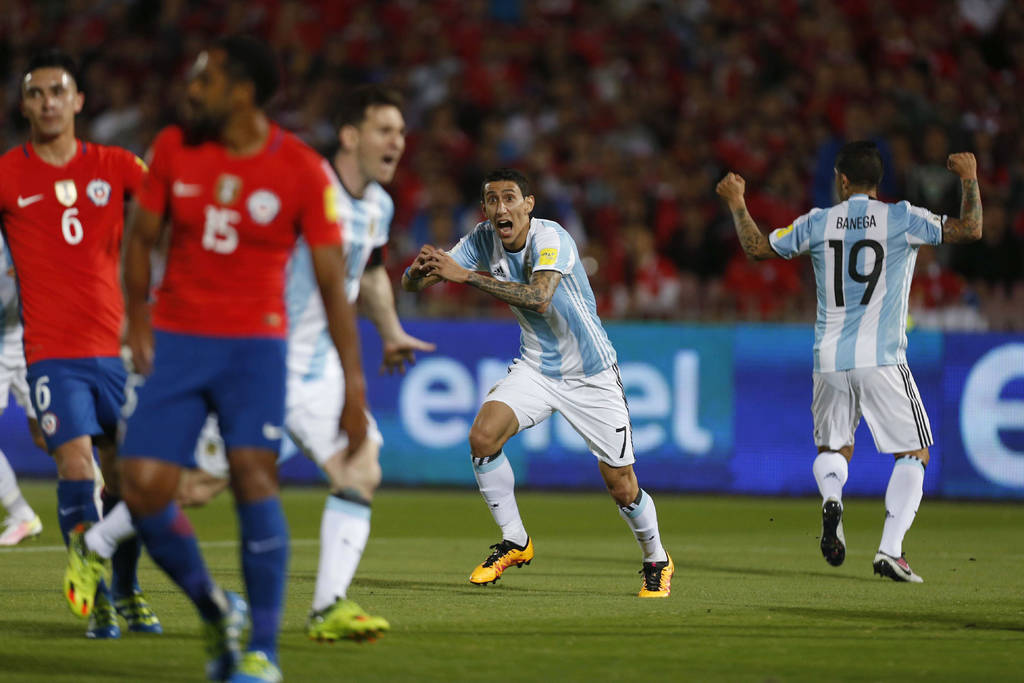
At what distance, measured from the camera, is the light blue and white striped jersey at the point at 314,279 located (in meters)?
6.54

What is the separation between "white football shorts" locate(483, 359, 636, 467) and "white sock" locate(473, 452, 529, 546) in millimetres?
269

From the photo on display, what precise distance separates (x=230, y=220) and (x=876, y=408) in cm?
549

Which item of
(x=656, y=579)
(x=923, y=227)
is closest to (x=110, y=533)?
(x=656, y=579)

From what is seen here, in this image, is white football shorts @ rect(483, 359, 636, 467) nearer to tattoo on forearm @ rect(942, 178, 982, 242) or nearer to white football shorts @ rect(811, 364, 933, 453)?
white football shorts @ rect(811, 364, 933, 453)

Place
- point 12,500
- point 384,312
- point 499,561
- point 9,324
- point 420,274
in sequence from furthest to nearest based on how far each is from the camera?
1. point 12,500
2. point 9,324
3. point 499,561
4. point 420,274
5. point 384,312

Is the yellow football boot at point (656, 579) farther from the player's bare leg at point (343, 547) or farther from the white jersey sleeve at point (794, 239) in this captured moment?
the player's bare leg at point (343, 547)

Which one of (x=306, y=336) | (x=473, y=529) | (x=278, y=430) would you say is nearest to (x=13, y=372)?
(x=473, y=529)

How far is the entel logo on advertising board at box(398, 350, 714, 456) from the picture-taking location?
622 inches

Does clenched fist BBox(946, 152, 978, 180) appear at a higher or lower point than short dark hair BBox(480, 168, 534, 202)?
higher

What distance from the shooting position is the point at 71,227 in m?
7.41

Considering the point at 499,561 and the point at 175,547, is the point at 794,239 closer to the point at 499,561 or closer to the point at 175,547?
the point at 499,561

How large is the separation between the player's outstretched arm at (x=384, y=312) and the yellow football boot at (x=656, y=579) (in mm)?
2572

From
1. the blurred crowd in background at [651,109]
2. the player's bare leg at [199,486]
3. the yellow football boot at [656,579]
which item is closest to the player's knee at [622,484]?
the yellow football boot at [656,579]

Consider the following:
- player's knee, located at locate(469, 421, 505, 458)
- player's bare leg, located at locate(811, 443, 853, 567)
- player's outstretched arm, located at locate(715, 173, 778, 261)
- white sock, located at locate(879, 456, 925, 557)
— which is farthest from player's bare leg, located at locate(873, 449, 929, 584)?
player's knee, located at locate(469, 421, 505, 458)
